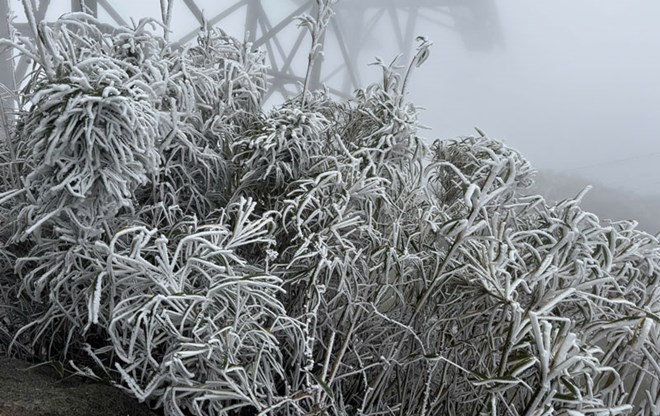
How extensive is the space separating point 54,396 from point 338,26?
249 centimetres

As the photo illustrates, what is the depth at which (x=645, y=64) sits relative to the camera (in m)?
2.39

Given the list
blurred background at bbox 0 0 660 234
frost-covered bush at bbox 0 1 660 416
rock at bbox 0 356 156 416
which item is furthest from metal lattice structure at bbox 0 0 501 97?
rock at bbox 0 356 156 416

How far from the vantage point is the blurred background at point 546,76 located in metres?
2.39

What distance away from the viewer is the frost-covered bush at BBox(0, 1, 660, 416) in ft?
2.71

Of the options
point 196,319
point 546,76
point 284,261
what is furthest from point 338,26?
point 196,319

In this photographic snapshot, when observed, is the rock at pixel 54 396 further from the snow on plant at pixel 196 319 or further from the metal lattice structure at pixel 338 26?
the metal lattice structure at pixel 338 26

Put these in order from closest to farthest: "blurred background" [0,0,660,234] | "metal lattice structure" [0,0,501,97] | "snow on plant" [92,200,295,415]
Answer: "snow on plant" [92,200,295,415], "blurred background" [0,0,660,234], "metal lattice structure" [0,0,501,97]

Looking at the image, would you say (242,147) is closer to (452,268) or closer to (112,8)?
(452,268)

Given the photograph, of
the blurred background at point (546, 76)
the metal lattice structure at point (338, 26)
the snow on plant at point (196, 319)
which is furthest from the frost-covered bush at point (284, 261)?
the metal lattice structure at point (338, 26)

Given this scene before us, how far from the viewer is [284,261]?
3.55 ft

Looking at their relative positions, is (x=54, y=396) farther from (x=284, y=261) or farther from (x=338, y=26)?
(x=338, y=26)

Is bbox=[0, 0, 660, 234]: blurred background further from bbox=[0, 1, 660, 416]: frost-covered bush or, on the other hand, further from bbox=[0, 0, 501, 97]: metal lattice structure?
bbox=[0, 1, 660, 416]: frost-covered bush

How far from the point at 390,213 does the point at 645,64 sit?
179 centimetres

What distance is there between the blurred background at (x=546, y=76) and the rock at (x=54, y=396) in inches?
58.9
